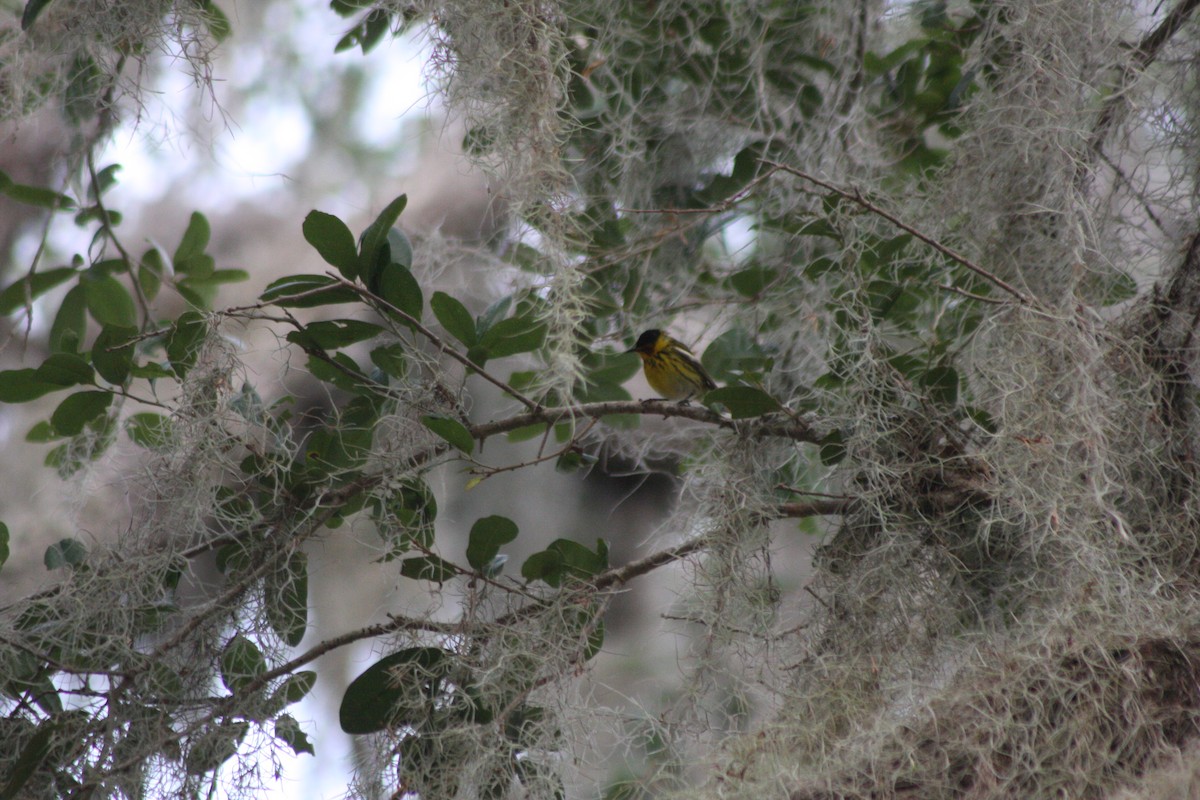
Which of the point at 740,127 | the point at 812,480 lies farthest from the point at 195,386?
the point at 740,127

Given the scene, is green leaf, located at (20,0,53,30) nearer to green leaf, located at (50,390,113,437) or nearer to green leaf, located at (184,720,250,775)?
green leaf, located at (50,390,113,437)

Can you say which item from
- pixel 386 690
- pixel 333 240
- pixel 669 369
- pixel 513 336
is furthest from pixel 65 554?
pixel 669 369

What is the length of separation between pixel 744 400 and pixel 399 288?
0.49 metres

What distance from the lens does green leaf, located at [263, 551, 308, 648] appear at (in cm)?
132

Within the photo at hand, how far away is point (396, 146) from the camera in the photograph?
4.63 meters

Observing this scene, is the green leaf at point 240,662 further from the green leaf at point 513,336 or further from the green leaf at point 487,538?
the green leaf at point 513,336

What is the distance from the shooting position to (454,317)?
137 cm

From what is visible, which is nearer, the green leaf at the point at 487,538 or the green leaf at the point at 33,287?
the green leaf at the point at 487,538

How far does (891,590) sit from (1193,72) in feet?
2.78

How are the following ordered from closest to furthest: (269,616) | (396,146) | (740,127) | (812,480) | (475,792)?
(475,792), (269,616), (812,480), (740,127), (396,146)

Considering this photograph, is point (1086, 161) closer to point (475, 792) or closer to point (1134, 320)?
point (1134, 320)

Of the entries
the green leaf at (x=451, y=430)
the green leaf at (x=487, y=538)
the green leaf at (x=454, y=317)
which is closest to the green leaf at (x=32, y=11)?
the green leaf at (x=454, y=317)

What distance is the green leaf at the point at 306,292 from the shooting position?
128 cm

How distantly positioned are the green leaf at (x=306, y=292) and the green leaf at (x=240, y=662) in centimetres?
43
